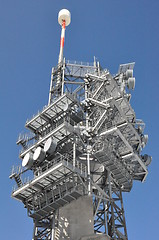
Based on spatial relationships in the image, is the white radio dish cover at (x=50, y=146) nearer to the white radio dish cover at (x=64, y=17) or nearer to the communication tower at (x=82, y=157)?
the communication tower at (x=82, y=157)

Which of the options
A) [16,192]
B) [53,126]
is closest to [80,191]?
[16,192]

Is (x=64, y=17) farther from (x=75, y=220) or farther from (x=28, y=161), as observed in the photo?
Answer: (x=75, y=220)

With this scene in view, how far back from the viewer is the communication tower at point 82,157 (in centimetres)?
3506

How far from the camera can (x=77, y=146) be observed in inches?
1515

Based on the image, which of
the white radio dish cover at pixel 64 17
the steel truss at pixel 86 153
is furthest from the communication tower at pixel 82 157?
the white radio dish cover at pixel 64 17

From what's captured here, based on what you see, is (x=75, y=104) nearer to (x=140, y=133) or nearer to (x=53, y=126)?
(x=53, y=126)

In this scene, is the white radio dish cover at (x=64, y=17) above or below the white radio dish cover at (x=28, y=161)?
above

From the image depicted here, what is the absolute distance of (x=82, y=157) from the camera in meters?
39.3

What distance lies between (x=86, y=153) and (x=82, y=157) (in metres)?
0.98

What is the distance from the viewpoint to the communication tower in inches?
1380

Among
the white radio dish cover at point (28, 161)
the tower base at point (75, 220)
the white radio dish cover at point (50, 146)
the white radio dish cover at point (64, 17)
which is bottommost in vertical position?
the tower base at point (75, 220)

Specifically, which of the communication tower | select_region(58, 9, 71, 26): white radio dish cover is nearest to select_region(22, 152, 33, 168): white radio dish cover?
the communication tower

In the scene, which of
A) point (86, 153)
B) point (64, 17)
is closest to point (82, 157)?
point (86, 153)

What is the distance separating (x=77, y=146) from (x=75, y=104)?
530 cm
